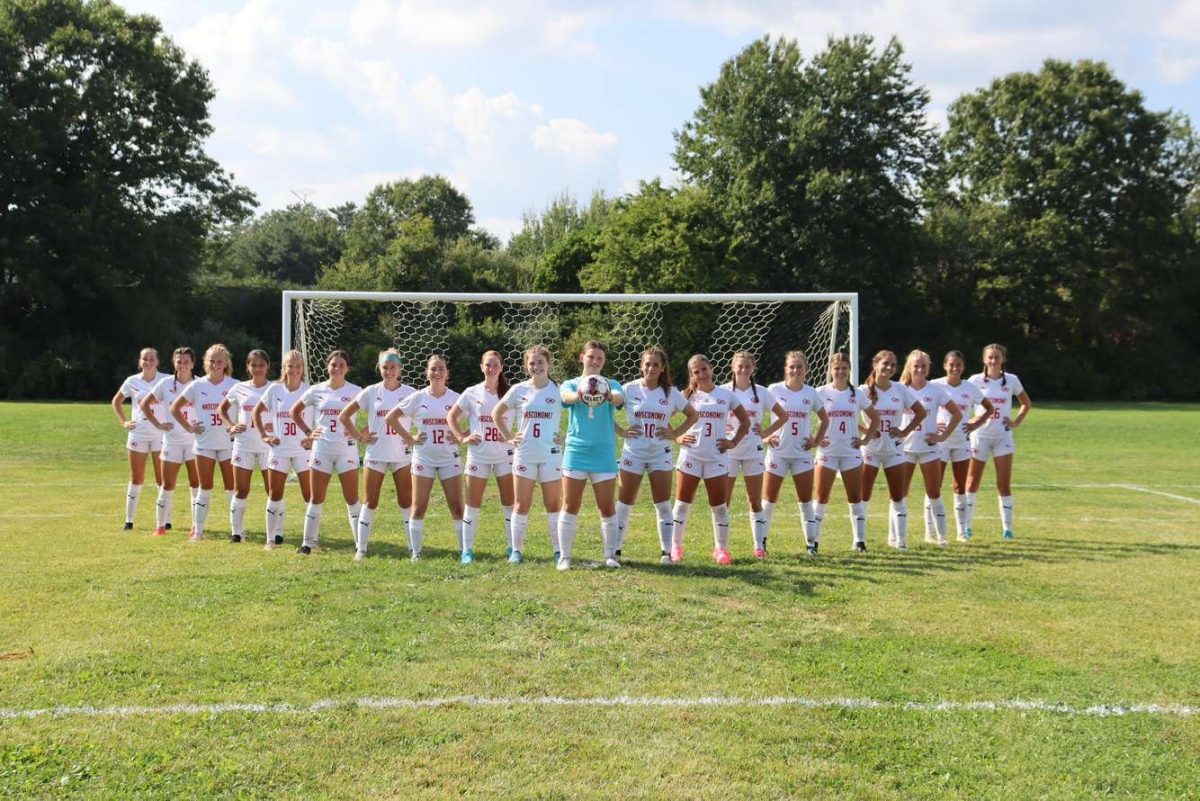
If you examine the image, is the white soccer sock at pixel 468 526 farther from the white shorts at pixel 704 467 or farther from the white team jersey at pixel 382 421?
the white shorts at pixel 704 467

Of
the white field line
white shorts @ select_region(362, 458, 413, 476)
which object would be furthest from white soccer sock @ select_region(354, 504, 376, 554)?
the white field line

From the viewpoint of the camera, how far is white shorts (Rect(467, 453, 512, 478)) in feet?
29.5

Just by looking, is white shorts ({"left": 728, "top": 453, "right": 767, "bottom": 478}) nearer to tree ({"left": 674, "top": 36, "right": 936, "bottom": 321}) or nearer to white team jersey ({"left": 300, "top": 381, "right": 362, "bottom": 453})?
white team jersey ({"left": 300, "top": 381, "right": 362, "bottom": 453})

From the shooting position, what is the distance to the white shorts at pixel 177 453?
10.5 metres

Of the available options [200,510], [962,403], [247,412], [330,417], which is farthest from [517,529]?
[962,403]

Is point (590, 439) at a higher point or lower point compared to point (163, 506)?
higher

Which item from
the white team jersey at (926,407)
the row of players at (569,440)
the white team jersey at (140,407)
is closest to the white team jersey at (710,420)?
the row of players at (569,440)

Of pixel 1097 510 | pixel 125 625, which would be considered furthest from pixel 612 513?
pixel 1097 510

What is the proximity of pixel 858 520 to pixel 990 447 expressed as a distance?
2.07 meters

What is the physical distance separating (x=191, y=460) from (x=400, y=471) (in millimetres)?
2850

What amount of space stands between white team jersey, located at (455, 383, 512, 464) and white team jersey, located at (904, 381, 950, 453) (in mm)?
4142

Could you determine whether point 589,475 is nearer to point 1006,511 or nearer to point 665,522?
point 665,522

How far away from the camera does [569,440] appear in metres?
8.41

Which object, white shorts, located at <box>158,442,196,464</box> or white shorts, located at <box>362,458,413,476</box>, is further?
white shorts, located at <box>158,442,196,464</box>
